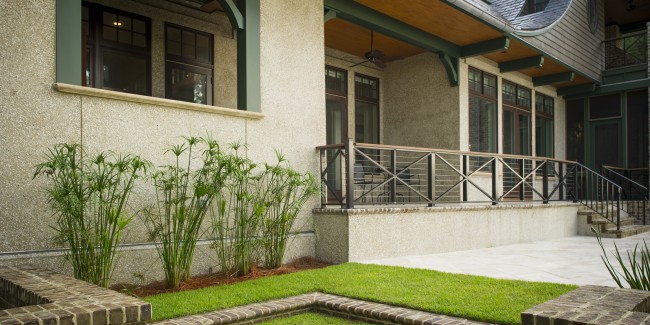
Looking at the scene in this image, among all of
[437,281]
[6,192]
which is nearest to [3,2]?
[6,192]

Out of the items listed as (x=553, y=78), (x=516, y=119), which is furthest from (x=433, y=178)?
(x=553, y=78)

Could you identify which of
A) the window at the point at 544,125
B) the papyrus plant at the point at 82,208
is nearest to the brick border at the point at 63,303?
the papyrus plant at the point at 82,208

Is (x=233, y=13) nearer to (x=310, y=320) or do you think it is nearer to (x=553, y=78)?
(x=310, y=320)

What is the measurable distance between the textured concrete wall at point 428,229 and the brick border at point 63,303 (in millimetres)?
3430

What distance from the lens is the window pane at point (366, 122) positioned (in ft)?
34.4

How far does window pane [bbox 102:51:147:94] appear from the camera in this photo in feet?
21.9

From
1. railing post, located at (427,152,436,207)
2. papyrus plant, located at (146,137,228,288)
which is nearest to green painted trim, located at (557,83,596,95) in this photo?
railing post, located at (427,152,436,207)

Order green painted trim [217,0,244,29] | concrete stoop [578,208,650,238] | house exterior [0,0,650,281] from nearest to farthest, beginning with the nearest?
1. house exterior [0,0,650,281]
2. green painted trim [217,0,244,29]
3. concrete stoop [578,208,650,238]

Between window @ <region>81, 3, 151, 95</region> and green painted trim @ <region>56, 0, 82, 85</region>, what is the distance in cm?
191

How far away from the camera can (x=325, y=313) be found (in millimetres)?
4055

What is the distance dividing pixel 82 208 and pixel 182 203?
3.14 feet

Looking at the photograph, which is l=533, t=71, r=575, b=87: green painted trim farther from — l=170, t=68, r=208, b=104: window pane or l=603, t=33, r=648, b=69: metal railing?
l=170, t=68, r=208, b=104: window pane

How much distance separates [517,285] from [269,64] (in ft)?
12.9

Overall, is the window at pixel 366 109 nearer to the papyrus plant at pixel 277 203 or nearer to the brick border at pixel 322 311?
the papyrus plant at pixel 277 203
